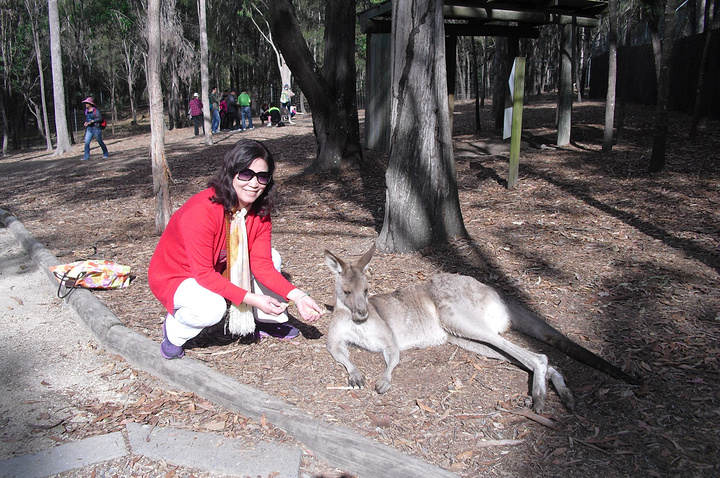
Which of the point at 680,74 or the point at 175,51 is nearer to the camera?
the point at 680,74

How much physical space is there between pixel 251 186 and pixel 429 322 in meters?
1.66

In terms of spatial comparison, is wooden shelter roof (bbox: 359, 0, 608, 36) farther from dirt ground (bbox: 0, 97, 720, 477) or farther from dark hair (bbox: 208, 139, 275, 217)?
dark hair (bbox: 208, 139, 275, 217)

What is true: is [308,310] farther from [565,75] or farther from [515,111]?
[565,75]

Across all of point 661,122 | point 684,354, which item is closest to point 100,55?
point 661,122

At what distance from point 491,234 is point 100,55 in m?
37.8

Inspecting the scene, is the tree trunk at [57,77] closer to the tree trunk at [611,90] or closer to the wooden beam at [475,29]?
the wooden beam at [475,29]

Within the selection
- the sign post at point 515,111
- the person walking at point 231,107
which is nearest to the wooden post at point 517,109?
the sign post at point 515,111

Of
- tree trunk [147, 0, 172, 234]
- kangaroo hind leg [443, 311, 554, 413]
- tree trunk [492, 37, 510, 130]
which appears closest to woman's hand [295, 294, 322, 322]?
kangaroo hind leg [443, 311, 554, 413]

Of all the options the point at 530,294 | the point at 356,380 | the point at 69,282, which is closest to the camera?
the point at 356,380

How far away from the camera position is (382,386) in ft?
11.2

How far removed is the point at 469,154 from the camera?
10953 millimetres

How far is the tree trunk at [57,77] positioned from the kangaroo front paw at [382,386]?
20209mm

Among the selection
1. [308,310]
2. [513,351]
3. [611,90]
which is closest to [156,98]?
[308,310]

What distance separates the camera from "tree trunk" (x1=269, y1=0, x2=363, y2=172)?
30.5 feet
